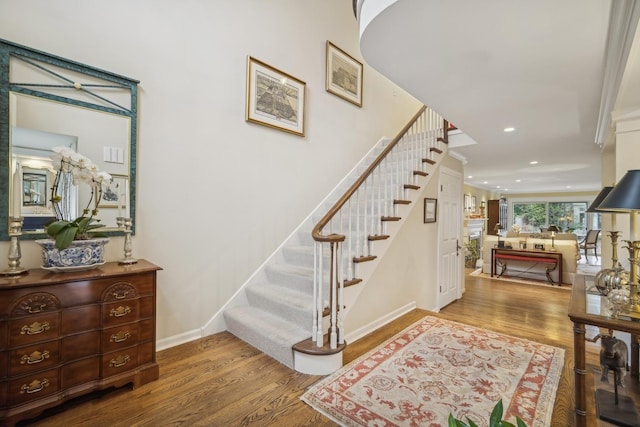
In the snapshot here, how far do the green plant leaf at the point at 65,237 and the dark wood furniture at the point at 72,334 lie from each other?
19 centimetres

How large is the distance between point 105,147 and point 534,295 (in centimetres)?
646

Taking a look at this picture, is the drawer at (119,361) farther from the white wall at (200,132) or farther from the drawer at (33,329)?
the white wall at (200,132)

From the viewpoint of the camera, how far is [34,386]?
5.32 ft

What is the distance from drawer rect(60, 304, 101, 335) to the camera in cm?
171

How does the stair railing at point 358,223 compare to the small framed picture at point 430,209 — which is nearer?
the stair railing at point 358,223

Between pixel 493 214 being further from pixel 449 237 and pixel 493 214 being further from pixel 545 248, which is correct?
pixel 449 237

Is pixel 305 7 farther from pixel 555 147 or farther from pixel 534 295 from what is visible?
pixel 534 295

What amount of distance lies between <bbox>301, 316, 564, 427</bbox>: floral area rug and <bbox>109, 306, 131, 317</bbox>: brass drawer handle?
50.9 inches

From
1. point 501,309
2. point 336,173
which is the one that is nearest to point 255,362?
point 336,173

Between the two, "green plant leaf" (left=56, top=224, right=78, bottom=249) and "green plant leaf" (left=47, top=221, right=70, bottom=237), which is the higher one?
"green plant leaf" (left=47, top=221, right=70, bottom=237)

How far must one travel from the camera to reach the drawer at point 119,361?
1855 mm

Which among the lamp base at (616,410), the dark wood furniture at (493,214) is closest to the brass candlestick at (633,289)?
the lamp base at (616,410)

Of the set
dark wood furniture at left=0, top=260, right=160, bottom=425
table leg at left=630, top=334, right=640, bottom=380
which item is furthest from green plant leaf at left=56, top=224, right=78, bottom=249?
table leg at left=630, top=334, right=640, bottom=380

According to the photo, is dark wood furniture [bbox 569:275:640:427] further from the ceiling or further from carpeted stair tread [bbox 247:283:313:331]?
carpeted stair tread [bbox 247:283:313:331]
